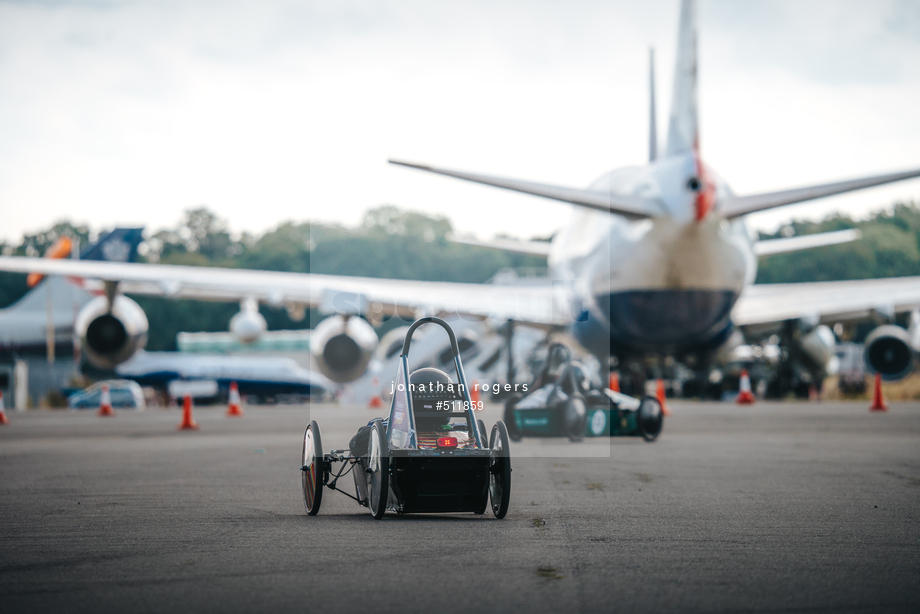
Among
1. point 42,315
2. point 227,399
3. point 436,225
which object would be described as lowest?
point 227,399

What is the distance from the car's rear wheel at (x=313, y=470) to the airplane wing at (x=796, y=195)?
1157 centimetres

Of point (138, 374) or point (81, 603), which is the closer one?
point (81, 603)

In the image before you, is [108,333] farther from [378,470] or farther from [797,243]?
[797,243]

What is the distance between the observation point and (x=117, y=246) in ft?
103

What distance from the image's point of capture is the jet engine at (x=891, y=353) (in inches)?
1009

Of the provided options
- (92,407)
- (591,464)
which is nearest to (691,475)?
(591,464)

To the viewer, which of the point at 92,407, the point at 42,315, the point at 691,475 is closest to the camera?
the point at 691,475

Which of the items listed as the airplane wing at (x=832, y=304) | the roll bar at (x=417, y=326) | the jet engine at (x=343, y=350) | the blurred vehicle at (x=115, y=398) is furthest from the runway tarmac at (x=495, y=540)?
the blurred vehicle at (x=115, y=398)

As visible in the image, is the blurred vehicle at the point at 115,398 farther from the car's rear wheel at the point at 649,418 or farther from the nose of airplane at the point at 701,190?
the car's rear wheel at the point at 649,418

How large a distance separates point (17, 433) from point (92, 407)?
2269cm

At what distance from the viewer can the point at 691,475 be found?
34.7 feet

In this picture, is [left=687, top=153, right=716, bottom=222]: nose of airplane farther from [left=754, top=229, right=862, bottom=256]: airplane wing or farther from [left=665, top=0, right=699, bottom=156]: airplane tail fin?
[left=754, top=229, right=862, bottom=256]: airplane wing

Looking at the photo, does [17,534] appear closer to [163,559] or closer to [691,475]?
[163,559]

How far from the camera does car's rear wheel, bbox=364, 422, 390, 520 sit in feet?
22.4
